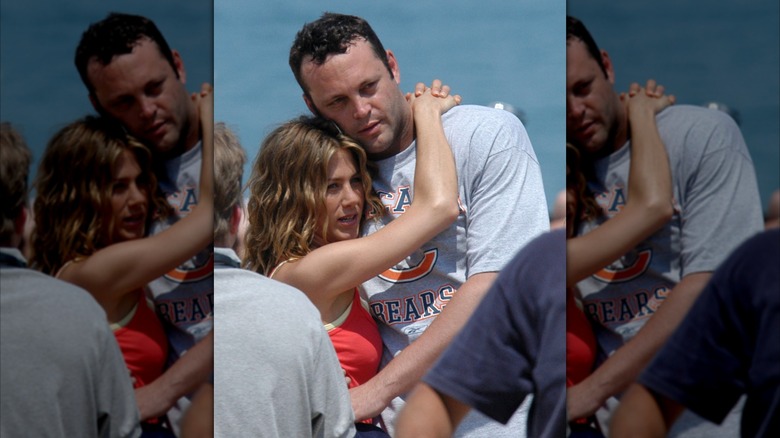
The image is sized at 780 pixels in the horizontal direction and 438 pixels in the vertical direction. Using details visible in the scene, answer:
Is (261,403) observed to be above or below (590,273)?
below

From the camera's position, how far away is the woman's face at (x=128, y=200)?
10.7 feet

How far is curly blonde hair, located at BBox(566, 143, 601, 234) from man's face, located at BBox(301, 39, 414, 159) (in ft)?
2.03

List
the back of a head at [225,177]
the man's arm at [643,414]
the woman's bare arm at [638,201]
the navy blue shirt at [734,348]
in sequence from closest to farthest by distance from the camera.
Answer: the navy blue shirt at [734,348]
the man's arm at [643,414]
the woman's bare arm at [638,201]
the back of a head at [225,177]

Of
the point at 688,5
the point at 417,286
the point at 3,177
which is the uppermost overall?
the point at 688,5

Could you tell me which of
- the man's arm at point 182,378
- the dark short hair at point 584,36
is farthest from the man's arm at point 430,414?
the dark short hair at point 584,36

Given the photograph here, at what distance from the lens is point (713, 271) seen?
3.04 meters

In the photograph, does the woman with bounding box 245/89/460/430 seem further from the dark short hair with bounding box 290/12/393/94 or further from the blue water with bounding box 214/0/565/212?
the dark short hair with bounding box 290/12/393/94

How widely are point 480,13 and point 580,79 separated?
45cm

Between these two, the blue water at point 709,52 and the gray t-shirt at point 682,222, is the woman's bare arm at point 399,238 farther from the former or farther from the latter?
the blue water at point 709,52

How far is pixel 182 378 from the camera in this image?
3.27m

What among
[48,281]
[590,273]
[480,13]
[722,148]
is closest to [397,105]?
[480,13]

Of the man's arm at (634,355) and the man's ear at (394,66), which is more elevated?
the man's ear at (394,66)

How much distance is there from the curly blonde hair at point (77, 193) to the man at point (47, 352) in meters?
0.07

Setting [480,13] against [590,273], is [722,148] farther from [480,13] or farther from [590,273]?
[480,13]
